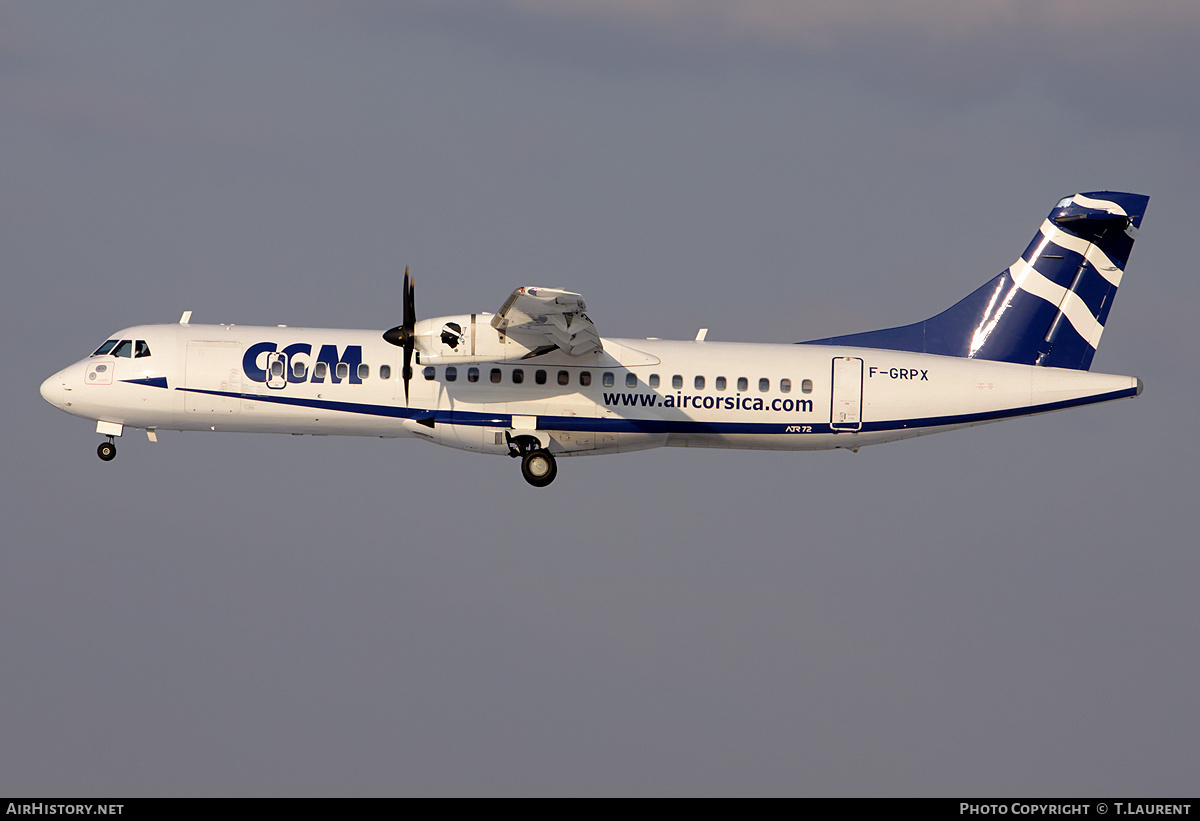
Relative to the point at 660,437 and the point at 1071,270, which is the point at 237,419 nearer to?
the point at 660,437

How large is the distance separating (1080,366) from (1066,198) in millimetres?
3527

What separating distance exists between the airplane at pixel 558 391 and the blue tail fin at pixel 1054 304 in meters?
0.36

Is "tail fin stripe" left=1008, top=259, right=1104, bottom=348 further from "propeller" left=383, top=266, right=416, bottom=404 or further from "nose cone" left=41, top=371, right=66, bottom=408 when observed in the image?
"nose cone" left=41, top=371, right=66, bottom=408

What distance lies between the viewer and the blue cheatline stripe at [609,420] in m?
26.6

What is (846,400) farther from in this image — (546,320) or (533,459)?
(546,320)

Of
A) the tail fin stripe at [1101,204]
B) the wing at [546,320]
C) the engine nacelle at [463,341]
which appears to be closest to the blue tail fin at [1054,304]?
the tail fin stripe at [1101,204]

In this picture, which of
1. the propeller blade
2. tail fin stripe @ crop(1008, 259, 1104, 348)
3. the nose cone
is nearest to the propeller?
the propeller blade

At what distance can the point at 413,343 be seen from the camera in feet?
82.3

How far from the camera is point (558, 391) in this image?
26.6 meters

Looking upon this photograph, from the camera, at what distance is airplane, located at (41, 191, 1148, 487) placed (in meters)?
26.6

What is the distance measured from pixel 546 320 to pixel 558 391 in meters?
2.42

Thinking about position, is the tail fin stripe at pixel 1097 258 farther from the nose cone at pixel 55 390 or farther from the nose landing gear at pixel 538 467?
the nose cone at pixel 55 390

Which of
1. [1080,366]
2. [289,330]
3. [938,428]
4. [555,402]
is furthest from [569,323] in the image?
[1080,366]
